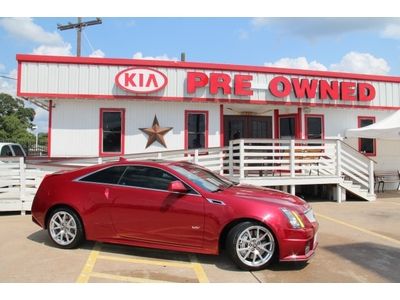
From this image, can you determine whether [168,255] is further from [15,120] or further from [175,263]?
[15,120]

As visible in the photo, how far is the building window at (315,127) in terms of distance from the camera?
1546 cm

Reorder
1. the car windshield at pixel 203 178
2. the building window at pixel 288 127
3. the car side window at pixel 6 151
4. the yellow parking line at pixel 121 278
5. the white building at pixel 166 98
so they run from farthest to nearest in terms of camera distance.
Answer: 1. the building window at pixel 288 127
2. the white building at pixel 166 98
3. the car side window at pixel 6 151
4. the car windshield at pixel 203 178
5. the yellow parking line at pixel 121 278

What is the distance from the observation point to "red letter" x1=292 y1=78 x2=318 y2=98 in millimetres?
14406

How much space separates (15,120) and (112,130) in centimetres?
5834

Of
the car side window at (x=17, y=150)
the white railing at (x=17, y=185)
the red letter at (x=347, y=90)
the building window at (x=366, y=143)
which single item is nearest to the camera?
the white railing at (x=17, y=185)

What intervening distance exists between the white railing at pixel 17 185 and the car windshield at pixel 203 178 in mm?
5441

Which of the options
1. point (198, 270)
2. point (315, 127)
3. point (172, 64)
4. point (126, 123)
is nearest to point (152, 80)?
point (172, 64)

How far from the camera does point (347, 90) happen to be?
15094 millimetres

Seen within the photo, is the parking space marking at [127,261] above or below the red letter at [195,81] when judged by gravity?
below

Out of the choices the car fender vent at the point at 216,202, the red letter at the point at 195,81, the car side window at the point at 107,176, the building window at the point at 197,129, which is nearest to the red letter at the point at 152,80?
the red letter at the point at 195,81

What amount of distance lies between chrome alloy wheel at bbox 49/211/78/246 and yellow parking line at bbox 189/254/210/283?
195 cm

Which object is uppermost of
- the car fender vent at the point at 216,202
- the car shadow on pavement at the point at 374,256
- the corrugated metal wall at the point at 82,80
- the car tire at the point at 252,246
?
the corrugated metal wall at the point at 82,80

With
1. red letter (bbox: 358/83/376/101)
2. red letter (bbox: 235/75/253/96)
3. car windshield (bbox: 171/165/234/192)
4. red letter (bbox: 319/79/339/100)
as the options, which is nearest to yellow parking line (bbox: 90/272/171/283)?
car windshield (bbox: 171/165/234/192)

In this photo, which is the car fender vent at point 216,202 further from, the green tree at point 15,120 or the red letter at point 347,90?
the green tree at point 15,120
